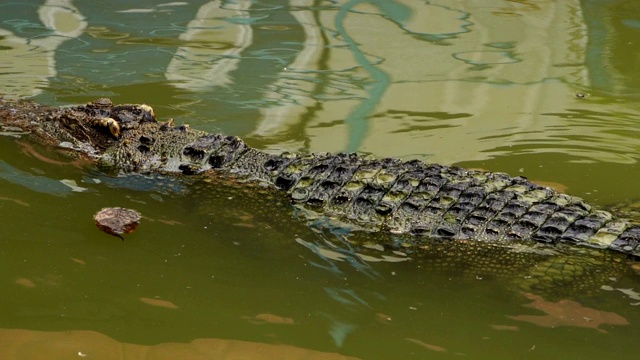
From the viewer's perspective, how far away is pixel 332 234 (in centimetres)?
527

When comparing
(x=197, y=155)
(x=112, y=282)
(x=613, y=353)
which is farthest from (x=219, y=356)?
(x=197, y=155)

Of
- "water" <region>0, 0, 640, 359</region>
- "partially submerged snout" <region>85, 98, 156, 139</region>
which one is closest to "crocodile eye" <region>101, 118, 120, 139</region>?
"partially submerged snout" <region>85, 98, 156, 139</region>

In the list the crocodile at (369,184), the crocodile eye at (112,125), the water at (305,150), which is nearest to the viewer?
the water at (305,150)

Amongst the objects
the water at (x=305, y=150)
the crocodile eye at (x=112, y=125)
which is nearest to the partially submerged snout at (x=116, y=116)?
the crocodile eye at (x=112, y=125)

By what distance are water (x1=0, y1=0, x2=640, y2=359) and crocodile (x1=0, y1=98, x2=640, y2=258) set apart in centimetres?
16

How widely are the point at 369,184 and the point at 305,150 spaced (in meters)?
1.69

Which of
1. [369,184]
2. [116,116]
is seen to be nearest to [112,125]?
[116,116]

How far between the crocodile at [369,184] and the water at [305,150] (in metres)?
0.16

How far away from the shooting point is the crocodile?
503 cm

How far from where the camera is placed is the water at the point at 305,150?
4.29 metres

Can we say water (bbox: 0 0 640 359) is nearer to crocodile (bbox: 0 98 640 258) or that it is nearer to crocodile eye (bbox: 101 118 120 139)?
crocodile (bbox: 0 98 640 258)

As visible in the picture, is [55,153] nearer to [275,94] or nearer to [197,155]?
[197,155]

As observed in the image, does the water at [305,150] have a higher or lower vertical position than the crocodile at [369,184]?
lower

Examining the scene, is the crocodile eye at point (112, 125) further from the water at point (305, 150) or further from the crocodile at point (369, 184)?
the water at point (305, 150)
